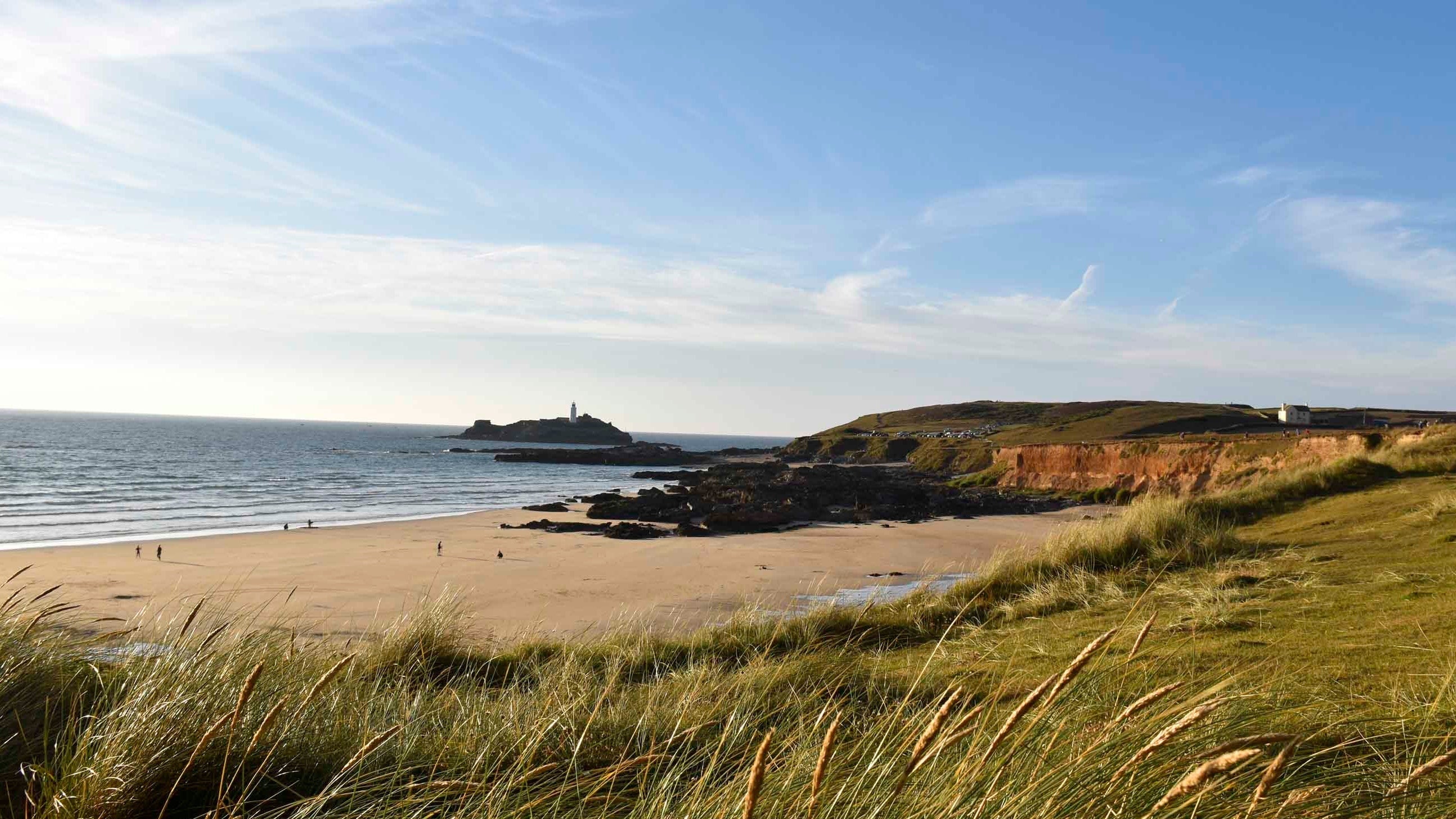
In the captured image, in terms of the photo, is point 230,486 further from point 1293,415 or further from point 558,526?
point 1293,415

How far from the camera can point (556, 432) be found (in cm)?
16700

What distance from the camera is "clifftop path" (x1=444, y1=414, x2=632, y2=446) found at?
166 meters

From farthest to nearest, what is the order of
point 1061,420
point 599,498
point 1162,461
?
point 1061,420, point 599,498, point 1162,461

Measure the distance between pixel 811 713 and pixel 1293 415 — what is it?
67.8 metres

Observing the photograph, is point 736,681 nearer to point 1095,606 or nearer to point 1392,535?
point 1095,606

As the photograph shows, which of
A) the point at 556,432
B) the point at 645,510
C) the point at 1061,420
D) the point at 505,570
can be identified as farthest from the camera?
the point at 556,432

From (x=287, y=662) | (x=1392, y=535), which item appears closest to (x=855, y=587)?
(x=1392, y=535)

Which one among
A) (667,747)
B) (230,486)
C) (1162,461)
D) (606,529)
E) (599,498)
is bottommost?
(606,529)

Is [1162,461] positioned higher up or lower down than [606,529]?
higher up

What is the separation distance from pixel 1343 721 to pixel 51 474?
68.8 meters

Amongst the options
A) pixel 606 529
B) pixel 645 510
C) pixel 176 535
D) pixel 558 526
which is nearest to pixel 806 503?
pixel 645 510

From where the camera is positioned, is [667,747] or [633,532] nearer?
[667,747]

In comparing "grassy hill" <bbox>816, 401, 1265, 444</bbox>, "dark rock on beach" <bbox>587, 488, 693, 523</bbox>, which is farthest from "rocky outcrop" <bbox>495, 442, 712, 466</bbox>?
"dark rock on beach" <bbox>587, 488, 693, 523</bbox>

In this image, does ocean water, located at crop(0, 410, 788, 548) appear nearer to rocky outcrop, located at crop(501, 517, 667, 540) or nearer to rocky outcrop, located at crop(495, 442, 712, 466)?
rocky outcrop, located at crop(495, 442, 712, 466)
